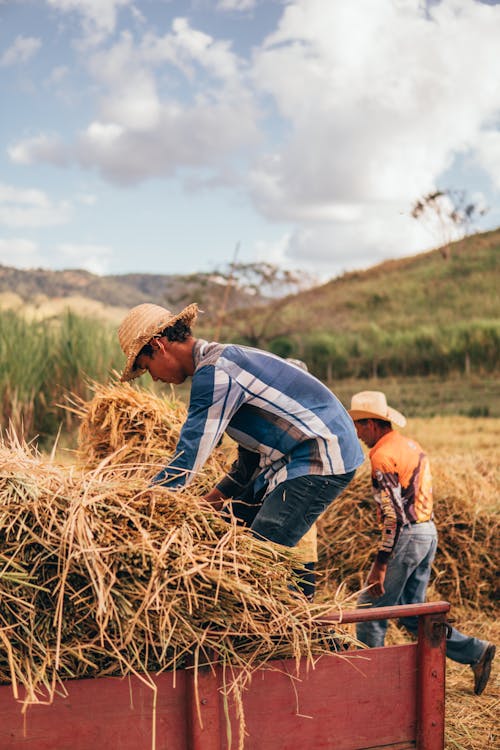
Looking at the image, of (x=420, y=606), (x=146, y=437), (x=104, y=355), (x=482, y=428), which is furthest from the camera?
(x=482, y=428)

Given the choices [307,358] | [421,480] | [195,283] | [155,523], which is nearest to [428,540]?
[421,480]

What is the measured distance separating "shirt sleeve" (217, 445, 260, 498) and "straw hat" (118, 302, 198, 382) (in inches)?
25.8

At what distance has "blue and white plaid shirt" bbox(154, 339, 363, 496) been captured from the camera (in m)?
2.70

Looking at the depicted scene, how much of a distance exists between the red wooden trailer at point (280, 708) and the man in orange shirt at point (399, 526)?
1423 millimetres

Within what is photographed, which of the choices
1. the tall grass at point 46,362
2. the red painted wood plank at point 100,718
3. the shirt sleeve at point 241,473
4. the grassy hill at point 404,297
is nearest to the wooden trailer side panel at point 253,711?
the red painted wood plank at point 100,718

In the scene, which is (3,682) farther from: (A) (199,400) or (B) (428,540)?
(B) (428,540)

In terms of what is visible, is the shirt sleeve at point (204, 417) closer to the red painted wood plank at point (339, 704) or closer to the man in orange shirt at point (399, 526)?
the red painted wood plank at point (339, 704)

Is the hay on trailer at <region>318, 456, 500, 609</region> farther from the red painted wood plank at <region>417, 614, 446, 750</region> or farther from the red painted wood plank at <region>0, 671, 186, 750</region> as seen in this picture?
the red painted wood plank at <region>0, 671, 186, 750</region>

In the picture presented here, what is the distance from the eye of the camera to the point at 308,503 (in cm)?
286

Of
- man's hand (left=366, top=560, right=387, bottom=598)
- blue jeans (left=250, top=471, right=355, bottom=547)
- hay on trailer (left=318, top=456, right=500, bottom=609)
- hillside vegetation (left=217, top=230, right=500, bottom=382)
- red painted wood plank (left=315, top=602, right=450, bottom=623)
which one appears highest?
hillside vegetation (left=217, top=230, right=500, bottom=382)

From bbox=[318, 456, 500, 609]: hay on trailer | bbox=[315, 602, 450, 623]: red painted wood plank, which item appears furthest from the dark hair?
bbox=[318, 456, 500, 609]: hay on trailer

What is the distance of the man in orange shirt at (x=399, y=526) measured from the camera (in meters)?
3.98

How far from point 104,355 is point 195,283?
1576cm

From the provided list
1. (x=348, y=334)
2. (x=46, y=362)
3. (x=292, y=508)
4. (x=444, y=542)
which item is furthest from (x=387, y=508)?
(x=348, y=334)
